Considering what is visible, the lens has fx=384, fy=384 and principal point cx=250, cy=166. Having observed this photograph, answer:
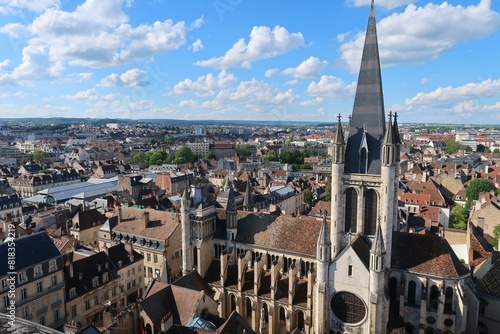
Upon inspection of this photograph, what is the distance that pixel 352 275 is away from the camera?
37.5 m

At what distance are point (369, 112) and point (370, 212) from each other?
1011 cm

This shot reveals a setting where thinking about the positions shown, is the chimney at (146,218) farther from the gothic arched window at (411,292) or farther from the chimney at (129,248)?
the gothic arched window at (411,292)

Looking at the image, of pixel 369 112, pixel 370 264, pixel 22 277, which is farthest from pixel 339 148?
pixel 22 277

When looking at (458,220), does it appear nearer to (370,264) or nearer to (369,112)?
(369,112)

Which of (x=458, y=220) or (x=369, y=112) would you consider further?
(x=458, y=220)

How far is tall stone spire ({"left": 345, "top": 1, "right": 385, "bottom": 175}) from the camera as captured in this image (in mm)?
38125

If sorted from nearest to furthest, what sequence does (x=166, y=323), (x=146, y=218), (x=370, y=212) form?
(x=166, y=323)
(x=370, y=212)
(x=146, y=218)

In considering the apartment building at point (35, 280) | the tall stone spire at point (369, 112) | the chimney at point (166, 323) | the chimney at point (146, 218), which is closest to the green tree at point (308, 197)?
the chimney at point (146, 218)

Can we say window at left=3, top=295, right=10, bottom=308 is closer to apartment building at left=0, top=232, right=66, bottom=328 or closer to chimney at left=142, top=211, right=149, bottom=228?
apartment building at left=0, top=232, right=66, bottom=328

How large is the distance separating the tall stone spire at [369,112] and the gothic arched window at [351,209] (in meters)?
2.29

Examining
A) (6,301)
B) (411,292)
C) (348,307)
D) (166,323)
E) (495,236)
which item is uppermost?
(166,323)

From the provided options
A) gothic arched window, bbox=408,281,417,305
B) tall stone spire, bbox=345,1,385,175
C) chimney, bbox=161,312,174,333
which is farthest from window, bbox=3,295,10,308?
gothic arched window, bbox=408,281,417,305

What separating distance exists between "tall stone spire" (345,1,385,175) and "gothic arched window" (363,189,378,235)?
2.35 metres

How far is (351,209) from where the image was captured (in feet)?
131
